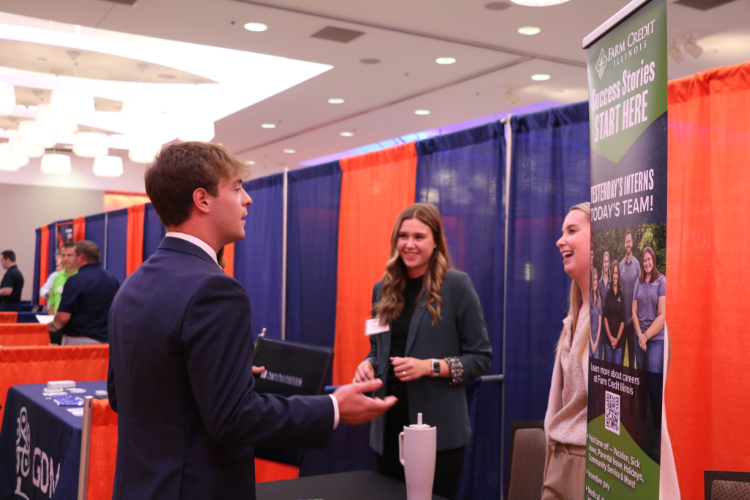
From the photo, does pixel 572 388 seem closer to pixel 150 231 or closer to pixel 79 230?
pixel 150 231

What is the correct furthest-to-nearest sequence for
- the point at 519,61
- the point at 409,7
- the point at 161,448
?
the point at 519,61, the point at 409,7, the point at 161,448

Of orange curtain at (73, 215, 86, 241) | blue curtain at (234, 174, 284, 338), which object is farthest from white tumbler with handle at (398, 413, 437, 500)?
orange curtain at (73, 215, 86, 241)

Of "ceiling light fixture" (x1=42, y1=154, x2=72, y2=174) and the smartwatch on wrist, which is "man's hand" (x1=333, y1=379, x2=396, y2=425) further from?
"ceiling light fixture" (x1=42, y1=154, x2=72, y2=174)

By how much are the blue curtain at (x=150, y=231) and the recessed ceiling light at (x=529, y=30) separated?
450 centimetres

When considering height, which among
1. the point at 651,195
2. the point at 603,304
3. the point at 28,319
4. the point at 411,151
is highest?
the point at 411,151

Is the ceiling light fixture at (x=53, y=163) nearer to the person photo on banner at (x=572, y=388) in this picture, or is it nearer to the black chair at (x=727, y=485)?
the person photo on banner at (x=572, y=388)

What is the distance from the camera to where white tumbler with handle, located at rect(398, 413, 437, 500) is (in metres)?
1.50

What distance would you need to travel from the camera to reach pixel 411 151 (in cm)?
347

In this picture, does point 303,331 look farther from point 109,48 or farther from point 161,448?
point 109,48

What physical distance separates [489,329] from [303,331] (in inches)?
73.3

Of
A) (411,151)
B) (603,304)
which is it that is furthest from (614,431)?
(411,151)

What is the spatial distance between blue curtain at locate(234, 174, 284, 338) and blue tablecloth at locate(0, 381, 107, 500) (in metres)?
1.50

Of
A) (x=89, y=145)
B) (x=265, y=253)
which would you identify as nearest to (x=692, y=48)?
(x=265, y=253)

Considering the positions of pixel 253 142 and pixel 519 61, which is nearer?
pixel 519 61
